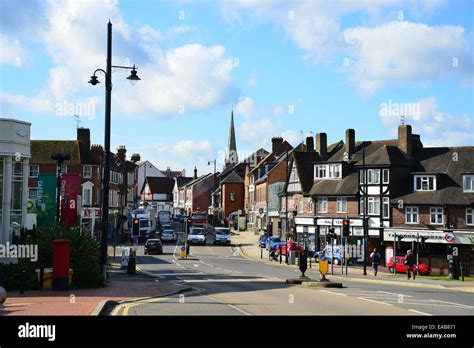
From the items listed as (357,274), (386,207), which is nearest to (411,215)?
(386,207)

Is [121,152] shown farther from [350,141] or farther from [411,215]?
[411,215]

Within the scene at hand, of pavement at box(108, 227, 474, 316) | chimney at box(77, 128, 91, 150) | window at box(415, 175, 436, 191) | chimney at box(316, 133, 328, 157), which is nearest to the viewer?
pavement at box(108, 227, 474, 316)

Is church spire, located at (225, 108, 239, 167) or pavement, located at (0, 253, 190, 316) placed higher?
church spire, located at (225, 108, 239, 167)

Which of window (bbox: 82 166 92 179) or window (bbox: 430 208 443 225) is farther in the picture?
window (bbox: 82 166 92 179)

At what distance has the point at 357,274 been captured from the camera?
3984 cm

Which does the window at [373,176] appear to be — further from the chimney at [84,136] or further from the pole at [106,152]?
the pole at [106,152]

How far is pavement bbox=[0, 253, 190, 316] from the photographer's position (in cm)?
1563

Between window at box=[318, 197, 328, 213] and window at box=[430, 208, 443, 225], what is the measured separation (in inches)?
435

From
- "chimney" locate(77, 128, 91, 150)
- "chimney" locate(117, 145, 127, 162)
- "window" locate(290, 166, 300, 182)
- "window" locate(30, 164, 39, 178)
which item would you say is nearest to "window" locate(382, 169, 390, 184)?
"window" locate(290, 166, 300, 182)

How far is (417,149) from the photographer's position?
173ft

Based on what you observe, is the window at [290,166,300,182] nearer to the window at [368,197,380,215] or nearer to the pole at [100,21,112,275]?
the window at [368,197,380,215]

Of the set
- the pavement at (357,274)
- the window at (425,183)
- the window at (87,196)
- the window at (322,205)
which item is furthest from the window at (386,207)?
the window at (87,196)
